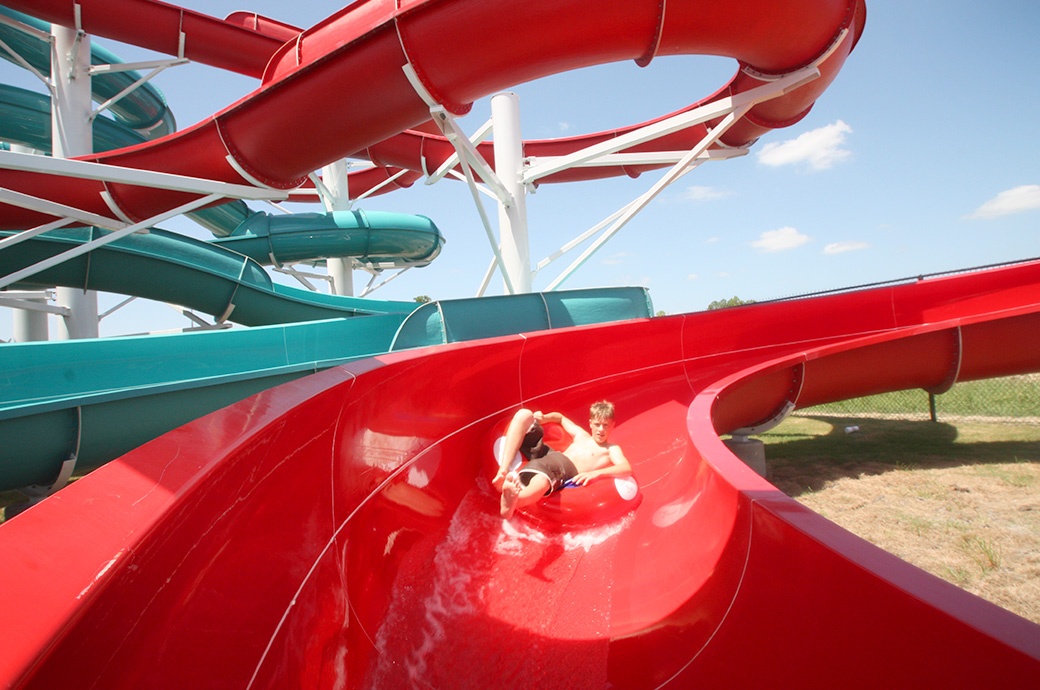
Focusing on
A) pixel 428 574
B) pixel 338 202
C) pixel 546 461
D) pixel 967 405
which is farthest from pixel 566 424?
pixel 338 202

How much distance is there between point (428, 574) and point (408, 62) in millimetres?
3449

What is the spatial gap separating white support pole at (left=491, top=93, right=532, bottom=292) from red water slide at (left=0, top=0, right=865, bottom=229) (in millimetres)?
2298

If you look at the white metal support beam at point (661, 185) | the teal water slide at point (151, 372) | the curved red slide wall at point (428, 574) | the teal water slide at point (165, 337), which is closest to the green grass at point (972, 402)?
the white metal support beam at point (661, 185)

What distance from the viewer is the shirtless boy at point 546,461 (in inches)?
110

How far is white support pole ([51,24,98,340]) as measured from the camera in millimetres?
6438

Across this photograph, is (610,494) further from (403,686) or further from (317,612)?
(317,612)

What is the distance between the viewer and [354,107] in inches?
160

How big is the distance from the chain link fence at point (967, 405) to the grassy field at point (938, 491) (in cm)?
47

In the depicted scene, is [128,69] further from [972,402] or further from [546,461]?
[972,402]

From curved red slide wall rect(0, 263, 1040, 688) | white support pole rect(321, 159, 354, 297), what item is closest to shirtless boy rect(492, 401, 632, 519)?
curved red slide wall rect(0, 263, 1040, 688)

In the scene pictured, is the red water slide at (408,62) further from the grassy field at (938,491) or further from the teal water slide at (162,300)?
the grassy field at (938,491)

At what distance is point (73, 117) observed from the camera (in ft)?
21.6

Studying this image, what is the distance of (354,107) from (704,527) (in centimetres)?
383

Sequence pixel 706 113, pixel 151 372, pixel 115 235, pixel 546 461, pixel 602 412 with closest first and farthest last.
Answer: pixel 546 461, pixel 602 412, pixel 151 372, pixel 115 235, pixel 706 113
